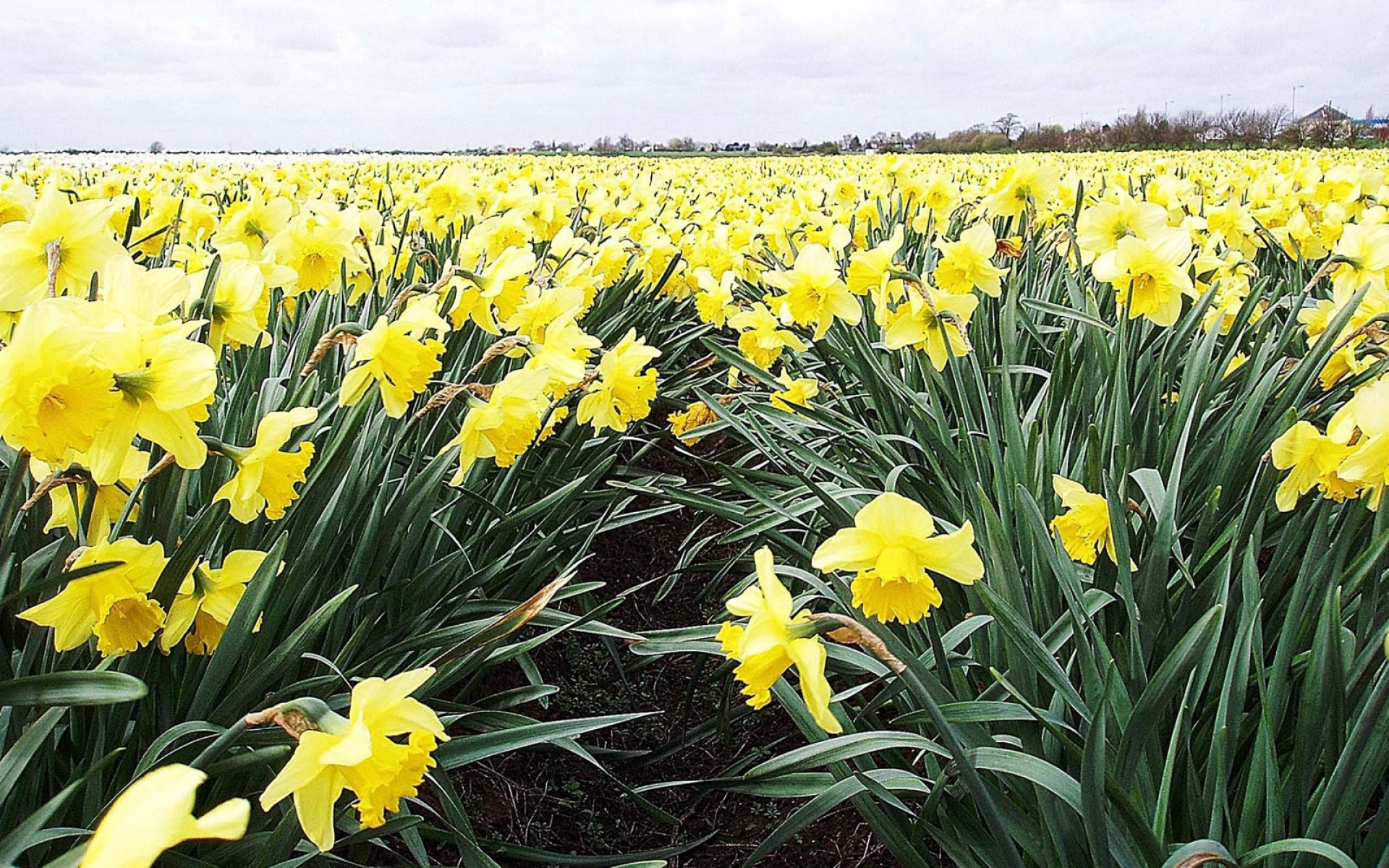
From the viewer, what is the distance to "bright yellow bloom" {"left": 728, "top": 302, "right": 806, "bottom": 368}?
313 centimetres

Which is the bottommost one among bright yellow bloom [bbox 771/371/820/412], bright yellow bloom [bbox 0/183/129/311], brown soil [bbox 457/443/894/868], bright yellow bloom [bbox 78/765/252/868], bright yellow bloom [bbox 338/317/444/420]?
brown soil [bbox 457/443/894/868]

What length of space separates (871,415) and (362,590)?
1.87 m

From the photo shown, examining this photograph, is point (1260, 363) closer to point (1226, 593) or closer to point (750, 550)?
point (1226, 593)

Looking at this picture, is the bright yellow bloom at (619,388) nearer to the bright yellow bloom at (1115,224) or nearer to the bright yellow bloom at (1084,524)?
the bright yellow bloom at (1084,524)

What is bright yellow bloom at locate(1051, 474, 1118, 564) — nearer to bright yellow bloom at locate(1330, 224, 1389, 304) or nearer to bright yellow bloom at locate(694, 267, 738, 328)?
bright yellow bloom at locate(1330, 224, 1389, 304)

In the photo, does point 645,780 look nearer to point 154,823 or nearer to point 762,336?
point 762,336

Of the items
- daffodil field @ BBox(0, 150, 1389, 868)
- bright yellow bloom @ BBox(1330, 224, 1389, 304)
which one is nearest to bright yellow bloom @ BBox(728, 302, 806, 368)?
daffodil field @ BBox(0, 150, 1389, 868)

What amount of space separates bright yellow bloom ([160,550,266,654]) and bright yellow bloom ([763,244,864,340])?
1.59 metres

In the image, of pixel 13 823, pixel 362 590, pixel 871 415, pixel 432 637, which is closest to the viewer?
pixel 13 823

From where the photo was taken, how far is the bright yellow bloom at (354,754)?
0.93 meters

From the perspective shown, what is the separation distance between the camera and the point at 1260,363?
2402 millimetres

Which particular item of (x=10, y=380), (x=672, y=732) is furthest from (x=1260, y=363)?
(x=10, y=380)

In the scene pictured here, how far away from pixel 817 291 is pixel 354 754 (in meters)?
1.97

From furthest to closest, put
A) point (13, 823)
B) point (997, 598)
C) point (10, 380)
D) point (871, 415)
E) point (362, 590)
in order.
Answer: point (871, 415) → point (362, 590) → point (997, 598) → point (13, 823) → point (10, 380)
